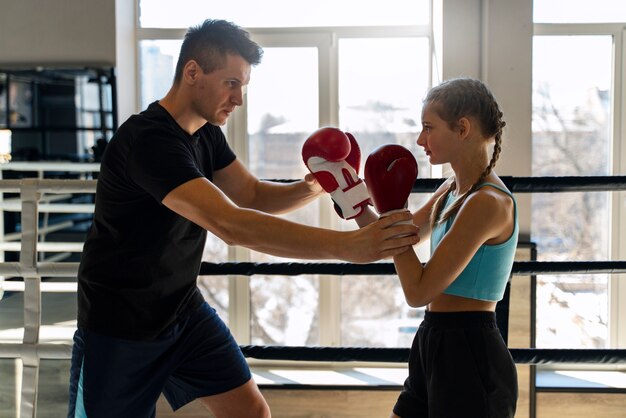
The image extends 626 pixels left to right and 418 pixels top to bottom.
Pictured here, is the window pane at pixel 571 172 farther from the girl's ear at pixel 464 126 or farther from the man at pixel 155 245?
the man at pixel 155 245

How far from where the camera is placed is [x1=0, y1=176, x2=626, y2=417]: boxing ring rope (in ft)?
6.95

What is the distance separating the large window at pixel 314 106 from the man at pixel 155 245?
256 cm

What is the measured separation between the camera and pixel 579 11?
4.13 meters

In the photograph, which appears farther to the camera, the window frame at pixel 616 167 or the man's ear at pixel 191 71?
the window frame at pixel 616 167

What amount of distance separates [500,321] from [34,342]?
4.55 feet

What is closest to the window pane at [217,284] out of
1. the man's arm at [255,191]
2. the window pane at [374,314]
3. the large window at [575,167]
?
the window pane at [374,314]

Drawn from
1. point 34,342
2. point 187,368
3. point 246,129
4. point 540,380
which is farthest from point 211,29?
point 540,380

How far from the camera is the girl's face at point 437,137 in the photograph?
5.22 feet

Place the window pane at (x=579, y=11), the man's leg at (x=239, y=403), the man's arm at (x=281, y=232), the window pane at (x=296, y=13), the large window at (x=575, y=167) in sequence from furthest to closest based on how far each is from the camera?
the window pane at (x=296, y=13)
the large window at (x=575, y=167)
the window pane at (x=579, y=11)
the man's leg at (x=239, y=403)
the man's arm at (x=281, y=232)

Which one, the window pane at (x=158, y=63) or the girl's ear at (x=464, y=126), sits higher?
the window pane at (x=158, y=63)

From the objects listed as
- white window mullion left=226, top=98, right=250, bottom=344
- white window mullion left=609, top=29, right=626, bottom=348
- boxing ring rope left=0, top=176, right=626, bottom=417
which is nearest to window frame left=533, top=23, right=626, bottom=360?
white window mullion left=609, top=29, right=626, bottom=348

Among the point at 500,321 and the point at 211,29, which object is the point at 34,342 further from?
the point at 500,321

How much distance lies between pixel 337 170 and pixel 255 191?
468 millimetres

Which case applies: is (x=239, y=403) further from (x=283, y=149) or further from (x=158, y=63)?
(x=158, y=63)
